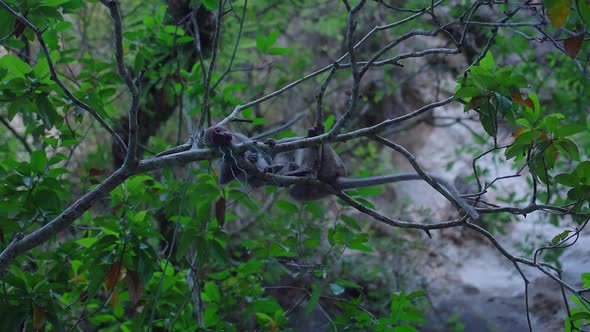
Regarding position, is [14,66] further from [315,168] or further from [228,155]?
[315,168]

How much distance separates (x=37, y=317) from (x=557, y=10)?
296 cm

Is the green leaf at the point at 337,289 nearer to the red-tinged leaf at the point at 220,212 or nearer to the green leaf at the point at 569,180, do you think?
the red-tinged leaf at the point at 220,212

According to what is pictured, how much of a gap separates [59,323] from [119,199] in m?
0.87

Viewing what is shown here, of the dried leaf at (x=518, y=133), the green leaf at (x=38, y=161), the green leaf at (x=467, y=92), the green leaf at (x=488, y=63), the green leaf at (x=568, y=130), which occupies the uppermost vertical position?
the green leaf at (x=488, y=63)

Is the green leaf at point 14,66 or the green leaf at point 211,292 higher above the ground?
the green leaf at point 14,66

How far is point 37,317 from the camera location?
9.73ft

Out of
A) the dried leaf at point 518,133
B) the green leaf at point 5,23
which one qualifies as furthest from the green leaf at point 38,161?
the dried leaf at point 518,133

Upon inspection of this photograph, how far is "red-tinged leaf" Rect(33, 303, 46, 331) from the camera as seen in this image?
2.95 metres

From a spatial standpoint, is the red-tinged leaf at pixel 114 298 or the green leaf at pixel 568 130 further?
the red-tinged leaf at pixel 114 298

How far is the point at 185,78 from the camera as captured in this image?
4621 mm

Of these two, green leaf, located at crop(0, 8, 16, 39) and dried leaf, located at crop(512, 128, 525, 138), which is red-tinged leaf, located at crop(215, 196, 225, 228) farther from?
dried leaf, located at crop(512, 128, 525, 138)

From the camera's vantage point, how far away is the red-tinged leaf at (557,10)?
81.0 inches

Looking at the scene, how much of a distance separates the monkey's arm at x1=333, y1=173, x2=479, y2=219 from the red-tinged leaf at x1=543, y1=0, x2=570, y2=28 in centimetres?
105

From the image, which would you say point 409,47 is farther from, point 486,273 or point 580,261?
point 580,261
